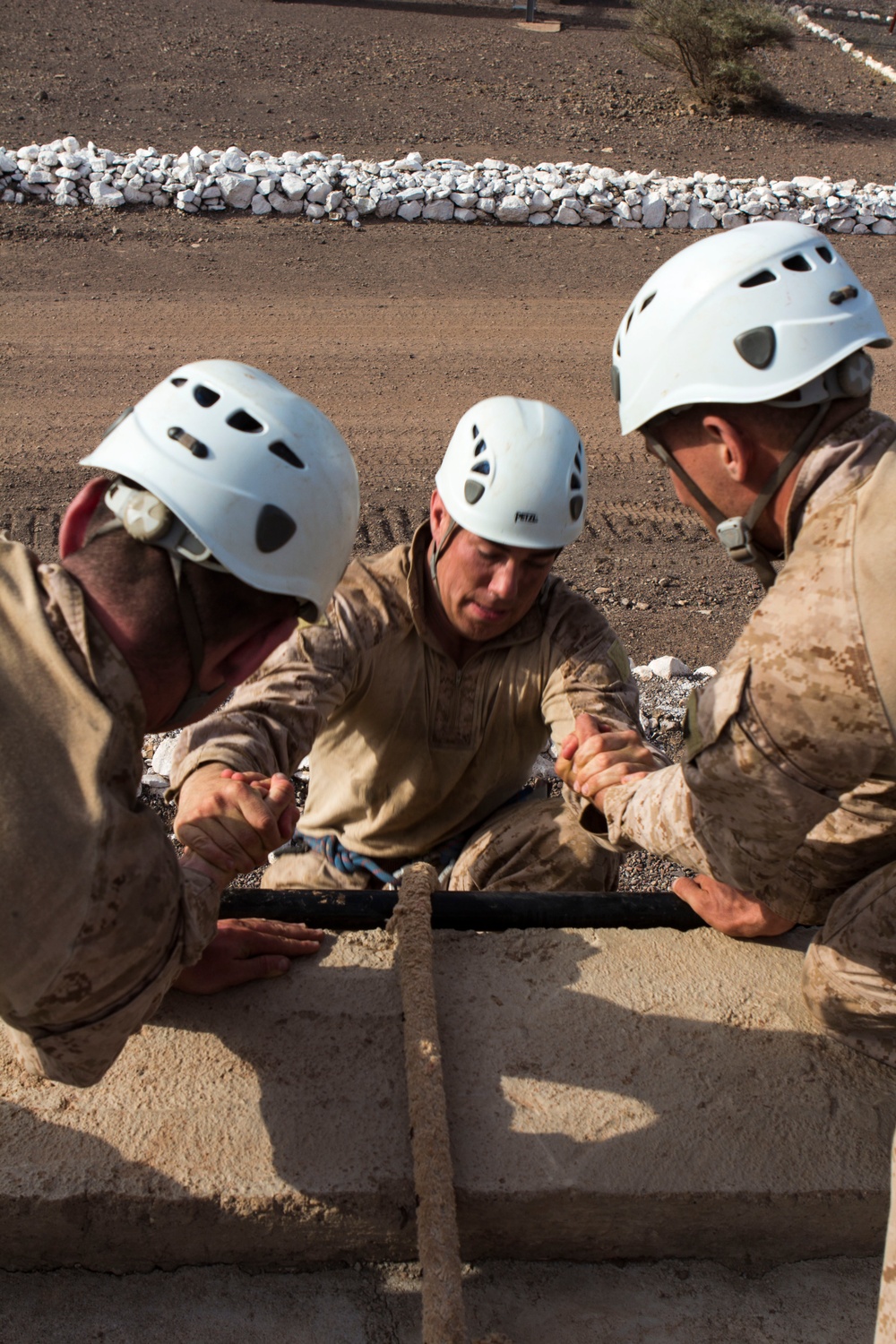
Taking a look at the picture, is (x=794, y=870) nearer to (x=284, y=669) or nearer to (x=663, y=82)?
(x=284, y=669)

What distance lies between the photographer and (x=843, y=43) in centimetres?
1970

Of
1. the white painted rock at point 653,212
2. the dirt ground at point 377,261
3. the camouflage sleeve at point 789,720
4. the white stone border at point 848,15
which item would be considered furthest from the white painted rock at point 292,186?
the white stone border at point 848,15

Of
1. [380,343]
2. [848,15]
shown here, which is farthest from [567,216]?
[848,15]

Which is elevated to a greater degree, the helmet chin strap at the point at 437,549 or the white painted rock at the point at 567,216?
the helmet chin strap at the point at 437,549

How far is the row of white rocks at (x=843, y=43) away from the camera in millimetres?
18086

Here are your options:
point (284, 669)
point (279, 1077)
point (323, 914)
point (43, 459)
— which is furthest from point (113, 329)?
point (279, 1077)

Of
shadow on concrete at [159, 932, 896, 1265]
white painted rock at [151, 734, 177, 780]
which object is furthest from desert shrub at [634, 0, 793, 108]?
shadow on concrete at [159, 932, 896, 1265]

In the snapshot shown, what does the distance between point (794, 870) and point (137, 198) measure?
960 cm

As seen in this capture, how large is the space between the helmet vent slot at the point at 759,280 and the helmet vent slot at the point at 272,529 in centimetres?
130

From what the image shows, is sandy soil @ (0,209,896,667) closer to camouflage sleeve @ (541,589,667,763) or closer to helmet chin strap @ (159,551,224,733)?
camouflage sleeve @ (541,589,667,763)

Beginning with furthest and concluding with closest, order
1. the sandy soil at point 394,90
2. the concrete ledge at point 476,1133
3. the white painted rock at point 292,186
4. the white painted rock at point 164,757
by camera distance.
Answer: the sandy soil at point 394,90, the white painted rock at point 292,186, the white painted rock at point 164,757, the concrete ledge at point 476,1133

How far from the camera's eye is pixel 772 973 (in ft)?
10.8

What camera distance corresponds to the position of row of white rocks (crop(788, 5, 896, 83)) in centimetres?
1809

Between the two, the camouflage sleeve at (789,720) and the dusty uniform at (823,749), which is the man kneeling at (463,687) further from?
the camouflage sleeve at (789,720)
